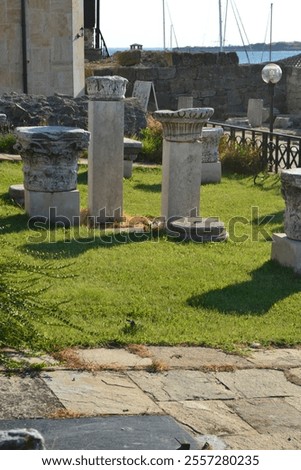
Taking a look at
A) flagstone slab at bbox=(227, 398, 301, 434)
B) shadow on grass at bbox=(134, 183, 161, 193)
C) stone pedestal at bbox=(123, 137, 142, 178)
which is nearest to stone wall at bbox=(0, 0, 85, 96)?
stone pedestal at bbox=(123, 137, 142, 178)

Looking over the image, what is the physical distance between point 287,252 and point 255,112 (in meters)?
17.4

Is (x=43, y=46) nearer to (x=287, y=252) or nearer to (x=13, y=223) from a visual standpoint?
(x=13, y=223)

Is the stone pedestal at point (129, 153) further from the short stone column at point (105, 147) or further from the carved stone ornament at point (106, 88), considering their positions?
the carved stone ornament at point (106, 88)

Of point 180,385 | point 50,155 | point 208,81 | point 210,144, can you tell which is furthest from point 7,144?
point 208,81

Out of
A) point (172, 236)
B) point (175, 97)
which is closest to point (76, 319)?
point (172, 236)

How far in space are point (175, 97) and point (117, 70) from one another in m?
2.73

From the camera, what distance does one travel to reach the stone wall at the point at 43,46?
18.0 m

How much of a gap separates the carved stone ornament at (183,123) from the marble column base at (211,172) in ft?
14.1

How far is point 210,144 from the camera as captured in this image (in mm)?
15172

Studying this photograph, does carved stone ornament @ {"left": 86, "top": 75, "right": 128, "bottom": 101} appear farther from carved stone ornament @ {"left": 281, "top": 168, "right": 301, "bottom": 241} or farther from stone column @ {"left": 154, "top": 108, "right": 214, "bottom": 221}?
carved stone ornament @ {"left": 281, "top": 168, "right": 301, "bottom": 241}

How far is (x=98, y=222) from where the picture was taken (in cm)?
1114

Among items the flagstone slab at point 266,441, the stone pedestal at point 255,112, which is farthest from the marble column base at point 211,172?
the stone pedestal at point 255,112

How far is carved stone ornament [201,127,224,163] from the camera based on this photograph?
15.1 m

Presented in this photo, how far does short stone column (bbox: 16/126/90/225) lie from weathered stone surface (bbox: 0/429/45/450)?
7.23 metres
